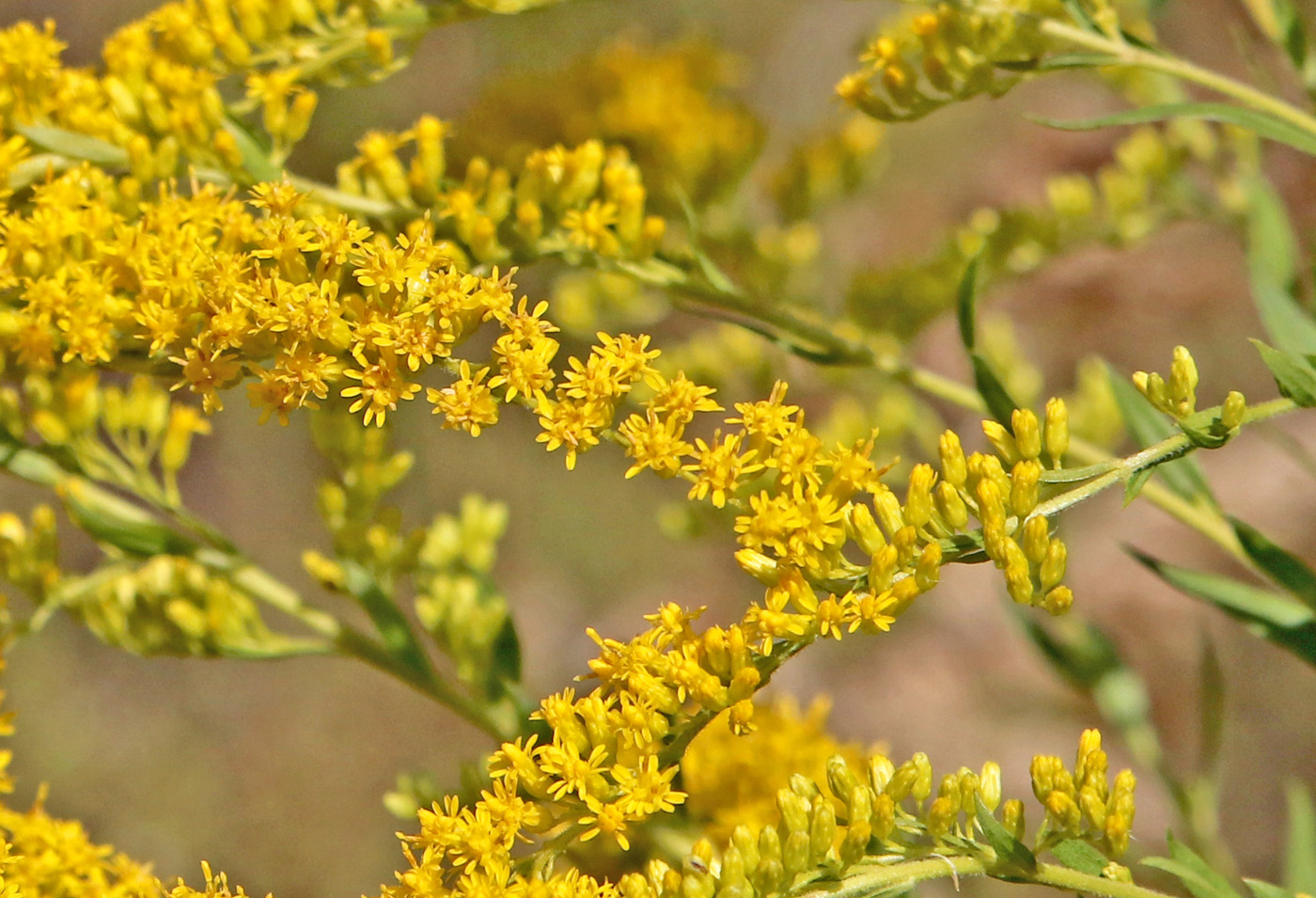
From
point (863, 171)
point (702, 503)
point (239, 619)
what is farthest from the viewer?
point (863, 171)

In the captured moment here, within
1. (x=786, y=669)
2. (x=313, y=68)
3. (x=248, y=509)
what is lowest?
(x=786, y=669)

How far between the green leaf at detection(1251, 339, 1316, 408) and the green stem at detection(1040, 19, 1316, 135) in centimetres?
41

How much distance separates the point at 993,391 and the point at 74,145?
114cm

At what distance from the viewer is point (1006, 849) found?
1138mm

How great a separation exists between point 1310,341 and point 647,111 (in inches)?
52.8

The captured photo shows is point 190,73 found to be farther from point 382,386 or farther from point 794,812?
point 794,812

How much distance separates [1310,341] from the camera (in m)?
1.56

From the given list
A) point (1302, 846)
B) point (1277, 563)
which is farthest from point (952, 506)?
point (1302, 846)

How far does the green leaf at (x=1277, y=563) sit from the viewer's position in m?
1.44

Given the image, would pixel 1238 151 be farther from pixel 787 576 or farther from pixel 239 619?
pixel 239 619

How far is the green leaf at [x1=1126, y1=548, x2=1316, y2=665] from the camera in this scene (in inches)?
59.8

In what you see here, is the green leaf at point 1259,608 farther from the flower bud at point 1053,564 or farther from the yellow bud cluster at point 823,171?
the yellow bud cluster at point 823,171

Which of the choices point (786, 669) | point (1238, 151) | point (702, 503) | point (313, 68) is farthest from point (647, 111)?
point (786, 669)

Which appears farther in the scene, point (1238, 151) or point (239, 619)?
point (1238, 151)
